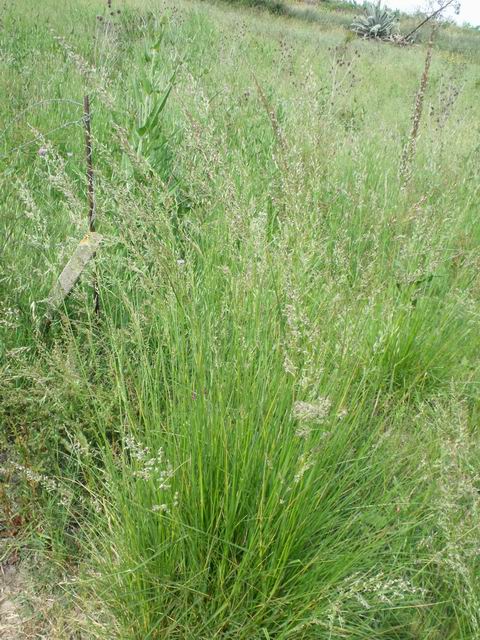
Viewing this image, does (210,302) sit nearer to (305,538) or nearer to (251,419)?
(251,419)

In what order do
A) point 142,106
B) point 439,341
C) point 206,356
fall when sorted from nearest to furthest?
1. point 206,356
2. point 439,341
3. point 142,106

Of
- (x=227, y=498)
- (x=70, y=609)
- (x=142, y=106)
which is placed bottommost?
(x=70, y=609)

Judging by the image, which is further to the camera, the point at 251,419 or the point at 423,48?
the point at 423,48

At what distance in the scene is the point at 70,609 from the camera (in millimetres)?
1486

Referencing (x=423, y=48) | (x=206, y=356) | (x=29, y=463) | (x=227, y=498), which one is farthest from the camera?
(x=423, y=48)

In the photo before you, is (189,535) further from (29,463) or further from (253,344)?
(29,463)

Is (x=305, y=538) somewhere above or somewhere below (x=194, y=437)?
below

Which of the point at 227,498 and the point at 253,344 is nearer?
the point at 227,498

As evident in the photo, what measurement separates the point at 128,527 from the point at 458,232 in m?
2.54

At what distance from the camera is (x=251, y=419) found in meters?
1.29

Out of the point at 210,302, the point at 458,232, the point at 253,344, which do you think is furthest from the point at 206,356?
the point at 458,232

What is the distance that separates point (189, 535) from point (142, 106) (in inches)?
79.9

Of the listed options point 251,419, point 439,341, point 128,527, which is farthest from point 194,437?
point 439,341

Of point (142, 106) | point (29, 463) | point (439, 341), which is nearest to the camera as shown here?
point (29, 463)
